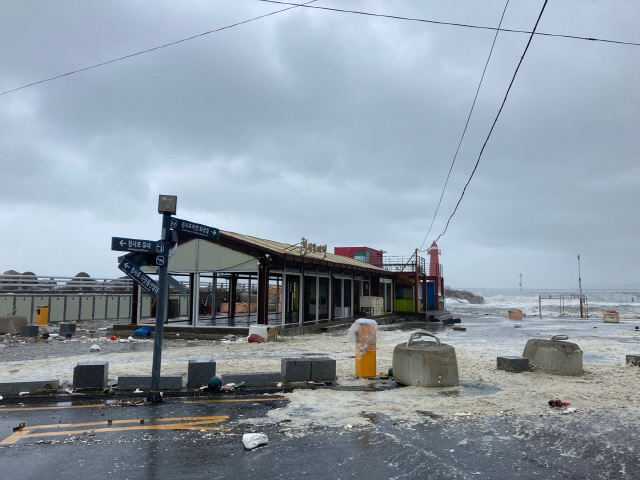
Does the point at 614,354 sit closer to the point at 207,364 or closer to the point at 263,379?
the point at 263,379

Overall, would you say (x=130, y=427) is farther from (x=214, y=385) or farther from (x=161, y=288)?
(x=161, y=288)

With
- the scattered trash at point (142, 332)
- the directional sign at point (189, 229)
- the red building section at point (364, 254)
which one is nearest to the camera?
the directional sign at point (189, 229)

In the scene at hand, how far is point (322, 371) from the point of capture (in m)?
9.16

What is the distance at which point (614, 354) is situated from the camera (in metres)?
13.8

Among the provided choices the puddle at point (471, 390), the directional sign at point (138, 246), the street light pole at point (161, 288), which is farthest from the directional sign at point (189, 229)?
the puddle at point (471, 390)

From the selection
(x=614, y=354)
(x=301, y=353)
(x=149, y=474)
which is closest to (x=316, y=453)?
(x=149, y=474)

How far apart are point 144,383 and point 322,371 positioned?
3317mm

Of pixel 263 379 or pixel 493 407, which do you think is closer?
pixel 493 407

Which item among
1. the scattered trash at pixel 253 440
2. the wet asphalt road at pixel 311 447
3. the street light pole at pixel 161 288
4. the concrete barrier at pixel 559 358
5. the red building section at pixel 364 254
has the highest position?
the red building section at pixel 364 254

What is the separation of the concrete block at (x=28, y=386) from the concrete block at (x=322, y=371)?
15.3 feet

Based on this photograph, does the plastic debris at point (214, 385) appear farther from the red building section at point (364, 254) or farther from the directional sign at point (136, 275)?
the red building section at point (364, 254)

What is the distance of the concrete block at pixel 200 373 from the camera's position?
8.69 meters

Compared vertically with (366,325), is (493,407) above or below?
below

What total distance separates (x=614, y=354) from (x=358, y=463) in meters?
12.4
